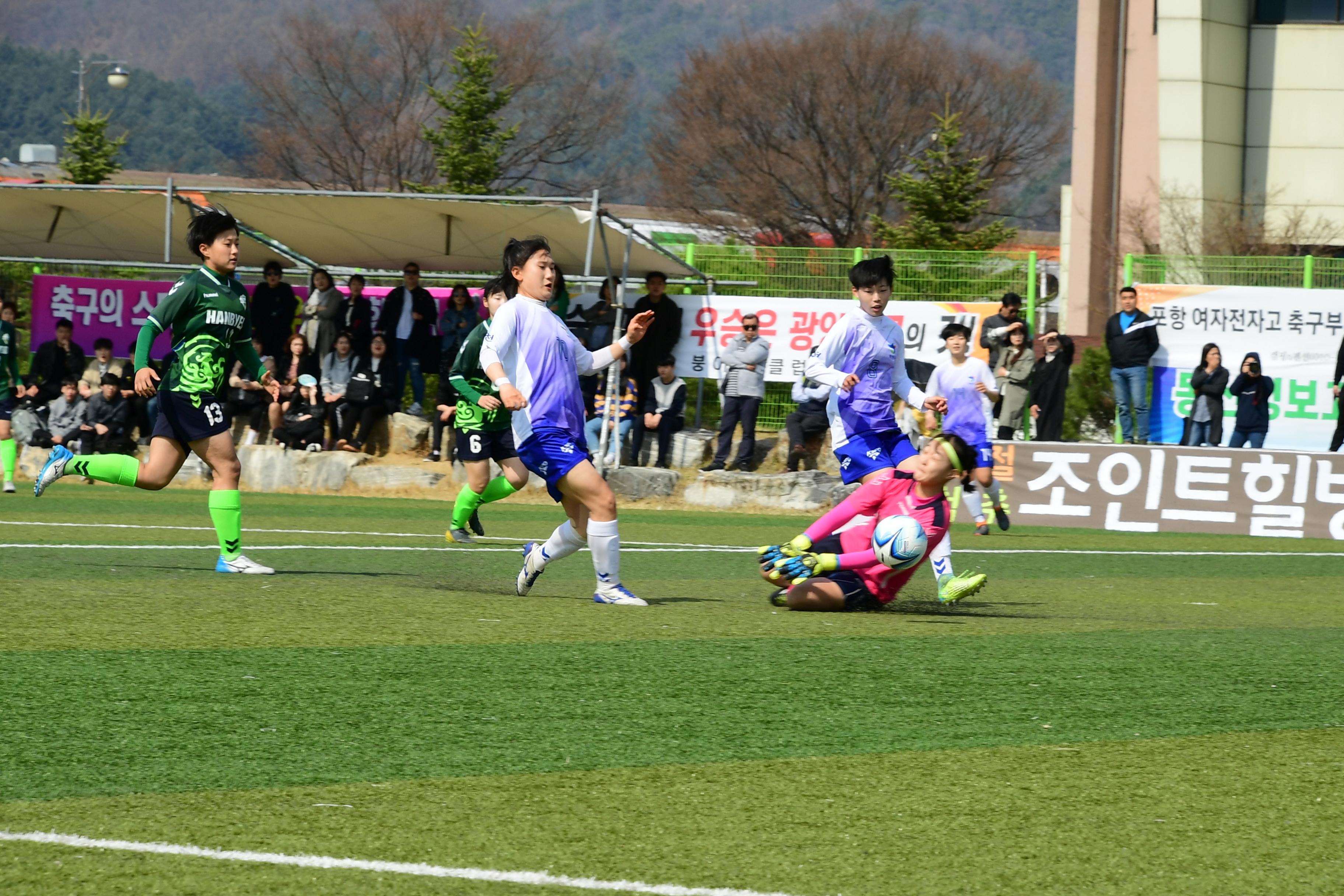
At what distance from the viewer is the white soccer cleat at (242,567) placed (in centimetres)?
906

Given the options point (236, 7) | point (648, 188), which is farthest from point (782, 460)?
point (236, 7)

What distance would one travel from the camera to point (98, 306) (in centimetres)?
2209

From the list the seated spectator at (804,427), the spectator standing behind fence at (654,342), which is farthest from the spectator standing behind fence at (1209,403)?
the spectator standing behind fence at (654,342)

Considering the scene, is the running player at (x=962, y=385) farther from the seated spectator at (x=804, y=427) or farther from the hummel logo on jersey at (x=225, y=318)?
the hummel logo on jersey at (x=225, y=318)

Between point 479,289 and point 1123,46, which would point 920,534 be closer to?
point 479,289

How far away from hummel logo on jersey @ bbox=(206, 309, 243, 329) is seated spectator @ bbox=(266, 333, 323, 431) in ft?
34.9

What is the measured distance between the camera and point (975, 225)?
48.6 metres

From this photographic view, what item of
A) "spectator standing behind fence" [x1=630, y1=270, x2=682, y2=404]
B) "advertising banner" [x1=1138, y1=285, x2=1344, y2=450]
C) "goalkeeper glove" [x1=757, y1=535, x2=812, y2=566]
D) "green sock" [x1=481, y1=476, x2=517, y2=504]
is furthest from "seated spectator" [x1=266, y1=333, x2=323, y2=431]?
"goalkeeper glove" [x1=757, y1=535, x2=812, y2=566]

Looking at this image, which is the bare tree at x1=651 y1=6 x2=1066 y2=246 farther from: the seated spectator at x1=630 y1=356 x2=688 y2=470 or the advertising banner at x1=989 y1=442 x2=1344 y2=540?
the advertising banner at x1=989 y1=442 x2=1344 y2=540

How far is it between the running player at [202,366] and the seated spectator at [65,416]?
1168 cm

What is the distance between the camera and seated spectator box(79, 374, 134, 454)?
19562 millimetres

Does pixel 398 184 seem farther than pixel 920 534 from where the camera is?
Yes

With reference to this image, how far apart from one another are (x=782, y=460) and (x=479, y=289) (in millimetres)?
5461

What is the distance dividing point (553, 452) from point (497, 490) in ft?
12.3
